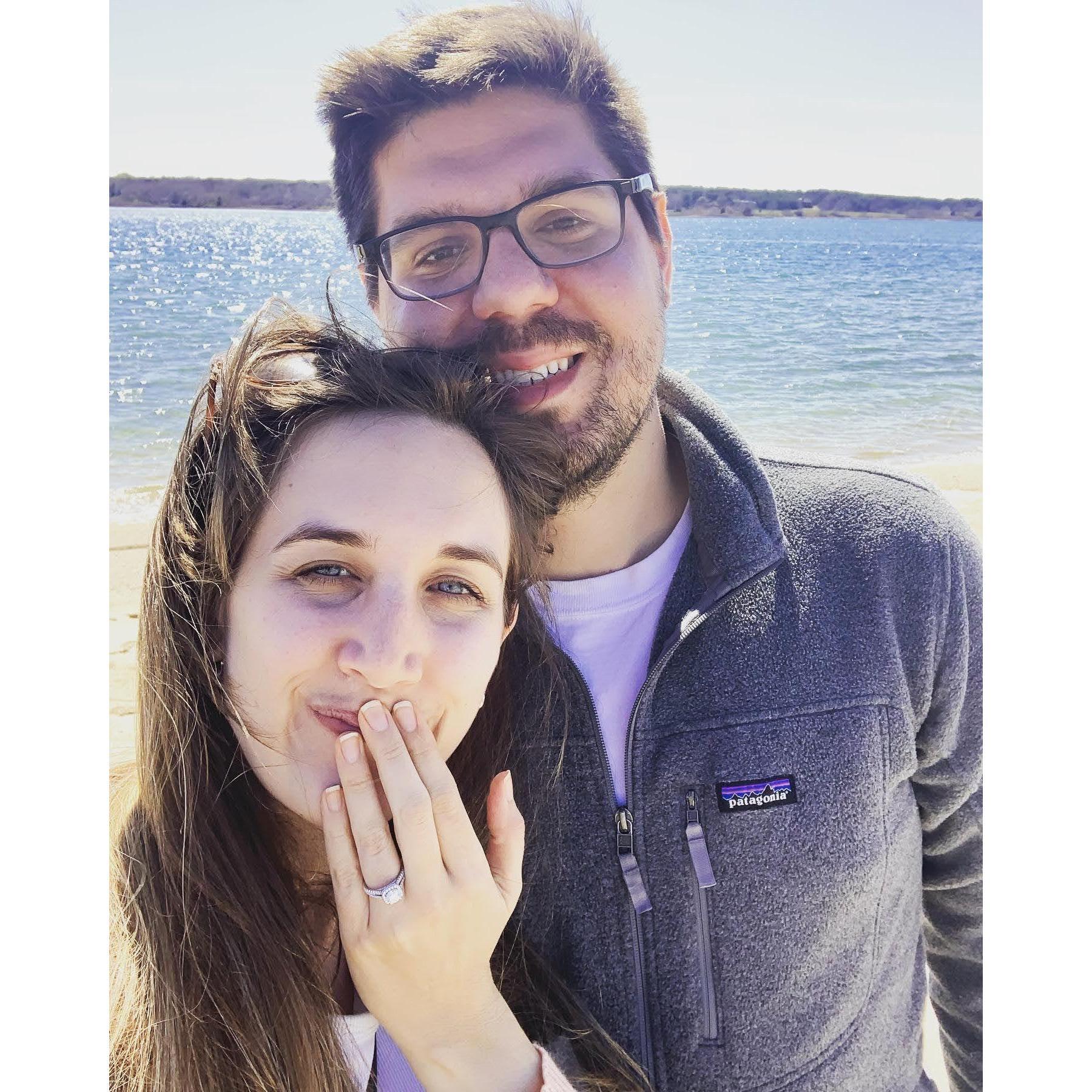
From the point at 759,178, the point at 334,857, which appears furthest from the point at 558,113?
the point at 334,857

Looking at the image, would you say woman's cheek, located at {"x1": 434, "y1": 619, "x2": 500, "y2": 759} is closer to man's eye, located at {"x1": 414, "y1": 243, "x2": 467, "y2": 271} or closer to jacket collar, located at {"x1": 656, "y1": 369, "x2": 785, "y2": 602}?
jacket collar, located at {"x1": 656, "y1": 369, "x2": 785, "y2": 602}

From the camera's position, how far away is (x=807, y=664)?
1559 millimetres

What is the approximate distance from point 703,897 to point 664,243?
3.64ft

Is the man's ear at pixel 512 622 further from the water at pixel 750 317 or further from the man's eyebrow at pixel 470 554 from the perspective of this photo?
the water at pixel 750 317

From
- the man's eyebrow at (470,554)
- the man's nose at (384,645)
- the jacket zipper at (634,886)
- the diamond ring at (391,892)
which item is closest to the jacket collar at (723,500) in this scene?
the jacket zipper at (634,886)

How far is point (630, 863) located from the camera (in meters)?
1.47

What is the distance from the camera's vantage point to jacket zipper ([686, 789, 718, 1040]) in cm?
148

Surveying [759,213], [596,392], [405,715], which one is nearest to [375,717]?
[405,715]

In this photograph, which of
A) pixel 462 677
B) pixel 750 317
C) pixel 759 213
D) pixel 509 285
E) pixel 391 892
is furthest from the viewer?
pixel 750 317

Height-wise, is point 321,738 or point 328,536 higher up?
point 328,536

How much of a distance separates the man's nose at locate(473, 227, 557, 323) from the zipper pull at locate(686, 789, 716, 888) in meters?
0.81

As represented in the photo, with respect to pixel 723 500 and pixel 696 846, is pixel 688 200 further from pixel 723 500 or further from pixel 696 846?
pixel 696 846
